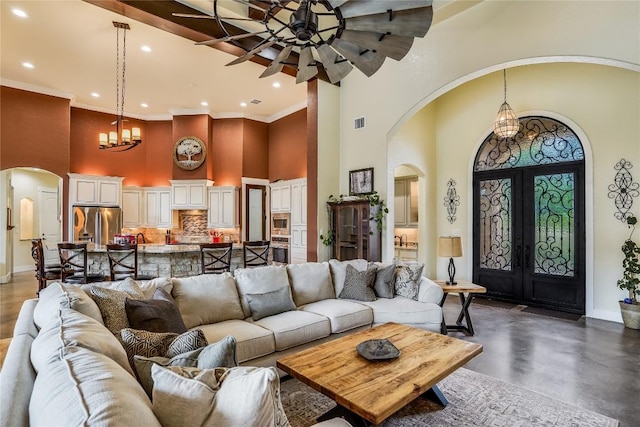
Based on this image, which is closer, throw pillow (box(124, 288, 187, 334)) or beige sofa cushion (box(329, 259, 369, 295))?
throw pillow (box(124, 288, 187, 334))

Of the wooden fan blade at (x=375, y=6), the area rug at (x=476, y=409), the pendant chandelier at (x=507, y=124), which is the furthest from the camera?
the pendant chandelier at (x=507, y=124)

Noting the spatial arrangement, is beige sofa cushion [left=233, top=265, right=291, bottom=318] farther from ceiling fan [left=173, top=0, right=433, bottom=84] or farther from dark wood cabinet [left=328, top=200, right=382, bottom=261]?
dark wood cabinet [left=328, top=200, right=382, bottom=261]

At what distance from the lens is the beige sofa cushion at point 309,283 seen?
3.84 meters

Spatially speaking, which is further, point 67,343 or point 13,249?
point 13,249

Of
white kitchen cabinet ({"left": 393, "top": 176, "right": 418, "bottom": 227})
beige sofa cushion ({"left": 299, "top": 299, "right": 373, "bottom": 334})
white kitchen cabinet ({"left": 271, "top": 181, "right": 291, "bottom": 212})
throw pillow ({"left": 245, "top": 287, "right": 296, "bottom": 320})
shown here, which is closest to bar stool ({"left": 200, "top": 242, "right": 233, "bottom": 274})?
throw pillow ({"left": 245, "top": 287, "right": 296, "bottom": 320})

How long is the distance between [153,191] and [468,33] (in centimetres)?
819

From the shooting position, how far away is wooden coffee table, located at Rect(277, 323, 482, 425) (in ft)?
6.08

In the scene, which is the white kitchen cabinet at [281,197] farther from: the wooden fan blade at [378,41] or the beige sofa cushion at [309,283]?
the wooden fan blade at [378,41]

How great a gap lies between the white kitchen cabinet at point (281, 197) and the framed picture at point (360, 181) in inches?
89.6

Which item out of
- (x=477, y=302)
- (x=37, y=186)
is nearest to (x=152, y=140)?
(x=37, y=186)

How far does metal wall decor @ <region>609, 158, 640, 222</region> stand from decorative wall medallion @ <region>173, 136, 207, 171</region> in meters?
8.35

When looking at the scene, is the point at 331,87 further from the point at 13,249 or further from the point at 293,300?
the point at 13,249

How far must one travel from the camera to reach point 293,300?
148 inches

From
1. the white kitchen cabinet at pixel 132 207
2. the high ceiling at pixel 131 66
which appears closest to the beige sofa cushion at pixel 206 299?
the high ceiling at pixel 131 66
